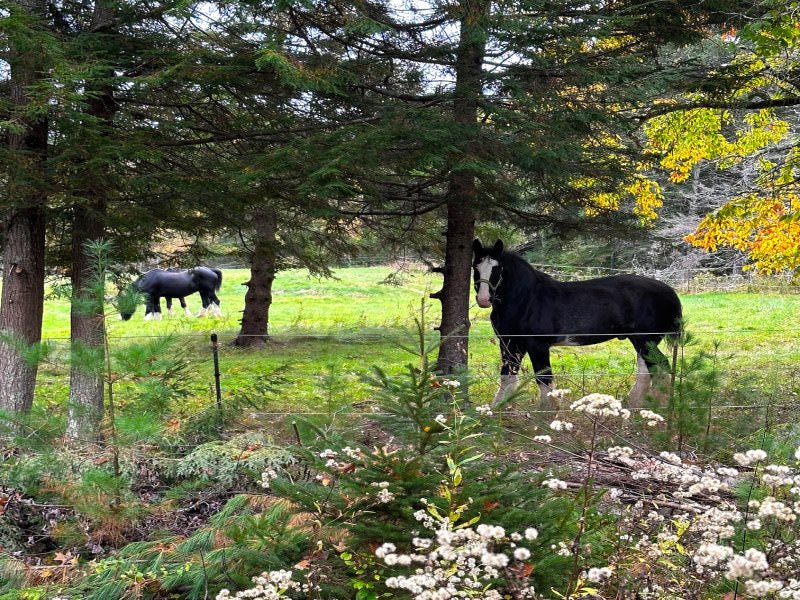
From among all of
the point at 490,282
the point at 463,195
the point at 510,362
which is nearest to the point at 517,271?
the point at 490,282

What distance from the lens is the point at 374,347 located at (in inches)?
552

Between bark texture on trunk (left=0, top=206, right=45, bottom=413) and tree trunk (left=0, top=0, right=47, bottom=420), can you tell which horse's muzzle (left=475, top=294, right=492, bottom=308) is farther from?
bark texture on trunk (left=0, top=206, right=45, bottom=413)

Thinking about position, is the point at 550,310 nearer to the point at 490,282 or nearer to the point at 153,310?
the point at 490,282

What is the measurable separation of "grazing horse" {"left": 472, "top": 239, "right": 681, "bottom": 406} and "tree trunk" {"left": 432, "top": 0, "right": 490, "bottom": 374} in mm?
289

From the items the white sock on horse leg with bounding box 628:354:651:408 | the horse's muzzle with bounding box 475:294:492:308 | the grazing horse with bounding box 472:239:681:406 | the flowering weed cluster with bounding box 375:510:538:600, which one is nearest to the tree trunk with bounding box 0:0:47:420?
the horse's muzzle with bounding box 475:294:492:308

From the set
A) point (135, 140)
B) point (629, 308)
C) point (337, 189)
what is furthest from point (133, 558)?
point (629, 308)

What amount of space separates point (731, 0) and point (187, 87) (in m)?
5.54

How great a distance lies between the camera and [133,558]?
3.35 meters

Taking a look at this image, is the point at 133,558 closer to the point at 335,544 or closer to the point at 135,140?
the point at 335,544

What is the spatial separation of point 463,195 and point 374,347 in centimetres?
708

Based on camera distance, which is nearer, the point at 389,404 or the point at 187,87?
the point at 389,404

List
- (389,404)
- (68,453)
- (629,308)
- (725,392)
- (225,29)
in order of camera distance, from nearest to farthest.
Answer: (389,404)
(68,453)
(225,29)
(725,392)
(629,308)

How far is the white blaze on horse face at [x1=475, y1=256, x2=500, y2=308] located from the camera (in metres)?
A: 7.86

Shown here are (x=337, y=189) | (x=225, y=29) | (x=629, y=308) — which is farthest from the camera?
(x=629, y=308)
